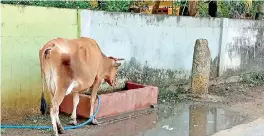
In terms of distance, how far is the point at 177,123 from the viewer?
21.2 ft

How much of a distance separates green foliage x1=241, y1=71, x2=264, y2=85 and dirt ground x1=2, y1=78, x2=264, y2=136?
1.32 ft

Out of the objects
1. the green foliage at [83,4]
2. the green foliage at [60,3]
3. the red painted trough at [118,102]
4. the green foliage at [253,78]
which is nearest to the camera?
the red painted trough at [118,102]

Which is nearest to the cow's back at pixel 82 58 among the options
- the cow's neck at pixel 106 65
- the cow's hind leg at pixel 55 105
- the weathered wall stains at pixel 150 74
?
the cow's hind leg at pixel 55 105

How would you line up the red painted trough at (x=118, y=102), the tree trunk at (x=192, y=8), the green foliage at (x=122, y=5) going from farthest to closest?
1. the tree trunk at (x=192, y=8)
2. the green foliage at (x=122, y=5)
3. the red painted trough at (x=118, y=102)

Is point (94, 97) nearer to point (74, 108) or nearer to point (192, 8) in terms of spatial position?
point (74, 108)

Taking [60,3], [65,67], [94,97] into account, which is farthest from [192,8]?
[65,67]

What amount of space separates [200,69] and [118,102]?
8.61 feet

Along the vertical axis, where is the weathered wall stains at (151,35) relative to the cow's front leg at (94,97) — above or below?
above

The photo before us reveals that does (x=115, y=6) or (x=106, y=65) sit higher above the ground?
(x=115, y=6)

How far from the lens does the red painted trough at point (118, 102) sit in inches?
246

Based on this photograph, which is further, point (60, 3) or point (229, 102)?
point (229, 102)

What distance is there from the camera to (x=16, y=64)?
6.09m

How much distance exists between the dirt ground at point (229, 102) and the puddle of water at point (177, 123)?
0.27 metres

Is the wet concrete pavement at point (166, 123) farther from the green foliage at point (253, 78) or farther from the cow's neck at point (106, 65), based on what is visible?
the green foliage at point (253, 78)
